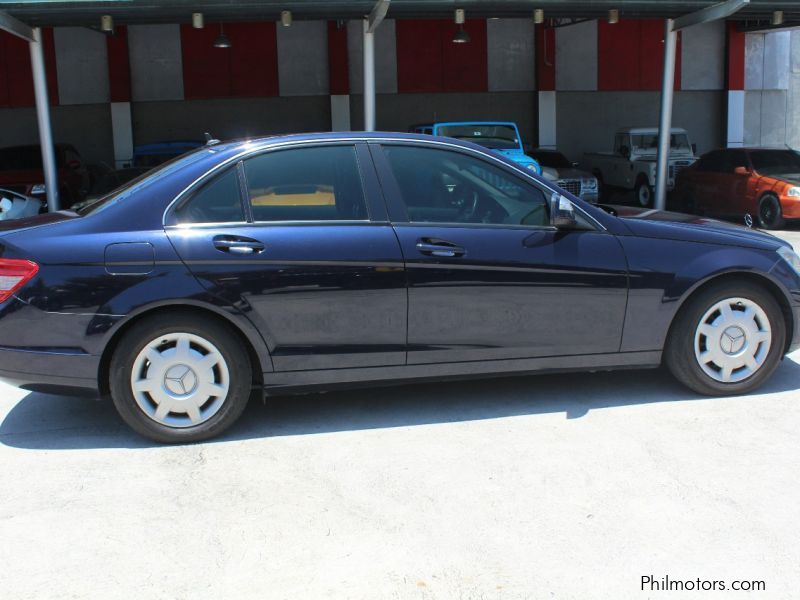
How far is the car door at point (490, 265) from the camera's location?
4.56 metres

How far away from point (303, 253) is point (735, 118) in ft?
76.8

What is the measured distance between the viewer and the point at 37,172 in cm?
1658

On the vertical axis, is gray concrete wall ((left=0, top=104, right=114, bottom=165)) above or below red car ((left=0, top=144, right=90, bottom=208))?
above

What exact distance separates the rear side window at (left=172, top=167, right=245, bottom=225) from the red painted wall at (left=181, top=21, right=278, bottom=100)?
19.6 m

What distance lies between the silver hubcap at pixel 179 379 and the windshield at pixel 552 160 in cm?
1478

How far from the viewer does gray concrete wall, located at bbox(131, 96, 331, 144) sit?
23109mm

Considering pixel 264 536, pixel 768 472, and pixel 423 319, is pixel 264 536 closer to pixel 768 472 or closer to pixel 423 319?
pixel 423 319

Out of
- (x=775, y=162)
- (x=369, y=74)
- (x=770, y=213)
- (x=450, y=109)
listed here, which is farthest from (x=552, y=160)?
(x=450, y=109)

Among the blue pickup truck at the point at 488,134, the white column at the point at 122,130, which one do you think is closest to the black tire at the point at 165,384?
the blue pickup truck at the point at 488,134

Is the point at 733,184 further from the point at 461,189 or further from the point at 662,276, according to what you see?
the point at 461,189

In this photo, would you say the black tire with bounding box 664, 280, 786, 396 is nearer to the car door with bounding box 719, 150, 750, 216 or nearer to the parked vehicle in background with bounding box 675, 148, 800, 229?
the parked vehicle in background with bounding box 675, 148, 800, 229

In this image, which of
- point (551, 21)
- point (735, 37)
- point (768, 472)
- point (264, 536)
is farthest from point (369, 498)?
point (735, 37)

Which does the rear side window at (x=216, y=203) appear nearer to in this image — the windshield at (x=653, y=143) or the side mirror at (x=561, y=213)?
the side mirror at (x=561, y=213)

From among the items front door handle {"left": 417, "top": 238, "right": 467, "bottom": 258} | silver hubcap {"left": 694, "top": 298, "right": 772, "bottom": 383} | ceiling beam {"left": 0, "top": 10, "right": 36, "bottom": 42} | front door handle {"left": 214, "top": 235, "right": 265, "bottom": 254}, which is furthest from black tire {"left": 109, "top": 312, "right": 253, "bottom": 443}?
ceiling beam {"left": 0, "top": 10, "right": 36, "bottom": 42}
